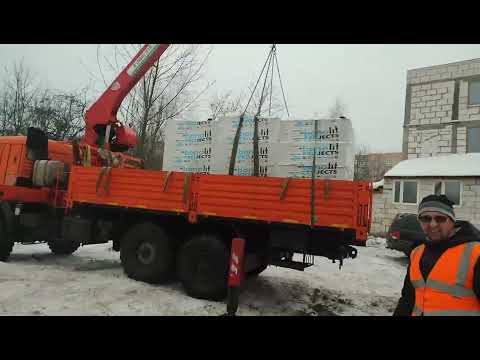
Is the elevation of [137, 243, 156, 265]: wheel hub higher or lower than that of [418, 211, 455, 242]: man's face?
lower

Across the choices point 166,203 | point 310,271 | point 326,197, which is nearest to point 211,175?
point 166,203

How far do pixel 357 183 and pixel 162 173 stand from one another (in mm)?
3049

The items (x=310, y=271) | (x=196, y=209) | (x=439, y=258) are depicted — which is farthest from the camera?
(x=310, y=271)

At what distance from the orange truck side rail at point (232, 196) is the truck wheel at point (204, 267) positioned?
44 cm

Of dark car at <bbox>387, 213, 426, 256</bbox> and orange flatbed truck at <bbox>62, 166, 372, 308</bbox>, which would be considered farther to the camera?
dark car at <bbox>387, 213, 426, 256</bbox>

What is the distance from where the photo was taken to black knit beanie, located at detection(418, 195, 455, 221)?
7.20ft

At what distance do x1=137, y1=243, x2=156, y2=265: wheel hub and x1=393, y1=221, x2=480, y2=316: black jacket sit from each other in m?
4.34

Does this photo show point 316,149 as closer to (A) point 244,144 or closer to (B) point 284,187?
(B) point 284,187

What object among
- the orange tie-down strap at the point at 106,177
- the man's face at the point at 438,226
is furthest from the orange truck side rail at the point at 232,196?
the man's face at the point at 438,226

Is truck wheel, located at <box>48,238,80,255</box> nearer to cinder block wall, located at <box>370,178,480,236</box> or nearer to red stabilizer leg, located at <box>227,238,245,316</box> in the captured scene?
red stabilizer leg, located at <box>227,238,245,316</box>

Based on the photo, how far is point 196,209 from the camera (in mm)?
5406

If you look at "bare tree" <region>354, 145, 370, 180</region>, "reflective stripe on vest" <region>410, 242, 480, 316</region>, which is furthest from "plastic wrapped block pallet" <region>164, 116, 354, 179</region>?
"bare tree" <region>354, 145, 370, 180</region>

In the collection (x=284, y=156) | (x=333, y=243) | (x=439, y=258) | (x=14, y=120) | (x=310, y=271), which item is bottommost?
(x=310, y=271)

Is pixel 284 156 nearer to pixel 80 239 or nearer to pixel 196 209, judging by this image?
pixel 196 209
